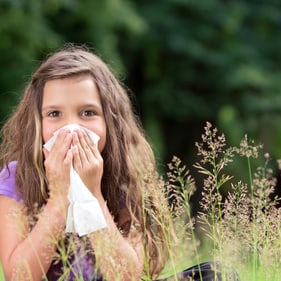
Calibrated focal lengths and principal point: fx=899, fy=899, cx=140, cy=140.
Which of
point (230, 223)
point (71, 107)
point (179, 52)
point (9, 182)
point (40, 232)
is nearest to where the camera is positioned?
point (230, 223)

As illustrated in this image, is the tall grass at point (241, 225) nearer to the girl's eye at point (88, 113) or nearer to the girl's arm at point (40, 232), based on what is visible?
the girl's arm at point (40, 232)

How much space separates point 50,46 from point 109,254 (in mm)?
7897

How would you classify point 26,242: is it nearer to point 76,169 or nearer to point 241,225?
point 76,169

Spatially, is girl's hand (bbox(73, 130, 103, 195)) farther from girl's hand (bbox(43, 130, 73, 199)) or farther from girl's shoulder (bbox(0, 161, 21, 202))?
girl's shoulder (bbox(0, 161, 21, 202))

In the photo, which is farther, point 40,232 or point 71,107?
point 71,107

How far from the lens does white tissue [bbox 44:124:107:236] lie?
101 inches

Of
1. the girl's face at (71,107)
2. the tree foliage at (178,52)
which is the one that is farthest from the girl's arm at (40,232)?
the tree foliage at (178,52)

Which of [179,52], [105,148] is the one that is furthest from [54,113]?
[179,52]

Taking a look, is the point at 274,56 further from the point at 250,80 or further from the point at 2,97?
the point at 2,97

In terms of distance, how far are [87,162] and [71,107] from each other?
281 millimetres

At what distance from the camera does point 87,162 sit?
2.73 m

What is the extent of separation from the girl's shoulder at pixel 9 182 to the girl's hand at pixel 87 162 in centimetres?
34

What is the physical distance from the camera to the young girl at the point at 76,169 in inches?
105

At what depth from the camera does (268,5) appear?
1235 cm
